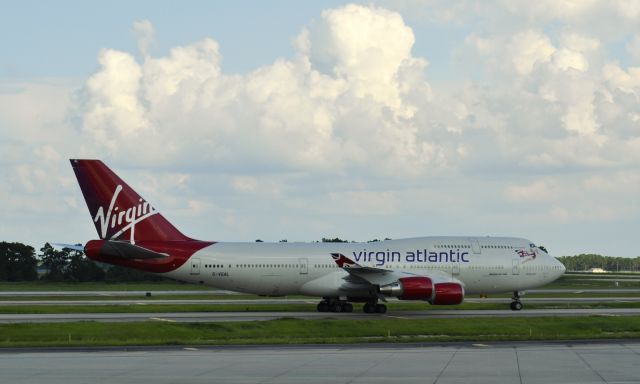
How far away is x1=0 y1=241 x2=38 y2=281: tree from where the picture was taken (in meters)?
120

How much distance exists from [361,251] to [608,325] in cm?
1695

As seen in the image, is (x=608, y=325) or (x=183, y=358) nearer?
(x=183, y=358)

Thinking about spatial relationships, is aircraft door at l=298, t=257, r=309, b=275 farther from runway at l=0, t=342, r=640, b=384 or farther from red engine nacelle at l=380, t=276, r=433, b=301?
runway at l=0, t=342, r=640, b=384

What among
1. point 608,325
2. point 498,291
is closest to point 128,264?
point 498,291

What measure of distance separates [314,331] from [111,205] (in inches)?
689

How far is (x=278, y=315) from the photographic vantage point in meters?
51.0

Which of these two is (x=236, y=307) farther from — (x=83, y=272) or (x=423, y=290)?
(x=83, y=272)

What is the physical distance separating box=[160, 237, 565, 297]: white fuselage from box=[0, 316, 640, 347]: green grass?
10.6 meters

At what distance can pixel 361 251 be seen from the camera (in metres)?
56.6

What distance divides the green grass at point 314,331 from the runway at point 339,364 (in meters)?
3.05

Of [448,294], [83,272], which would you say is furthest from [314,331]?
[83,272]

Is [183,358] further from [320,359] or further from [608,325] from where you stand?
[608,325]

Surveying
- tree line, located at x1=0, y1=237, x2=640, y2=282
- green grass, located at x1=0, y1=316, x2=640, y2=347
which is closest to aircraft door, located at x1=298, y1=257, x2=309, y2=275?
green grass, located at x1=0, y1=316, x2=640, y2=347

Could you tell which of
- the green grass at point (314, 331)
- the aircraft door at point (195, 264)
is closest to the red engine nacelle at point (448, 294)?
the green grass at point (314, 331)
